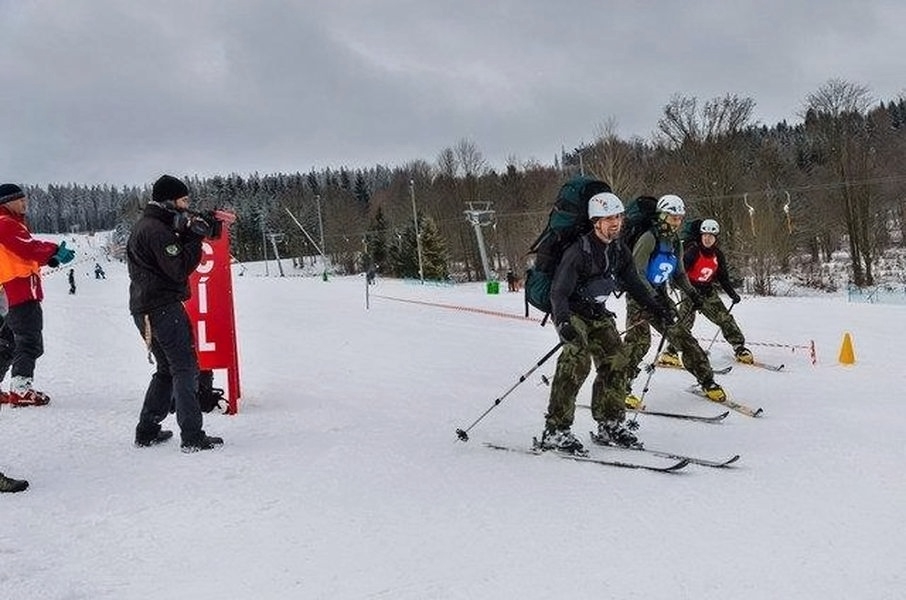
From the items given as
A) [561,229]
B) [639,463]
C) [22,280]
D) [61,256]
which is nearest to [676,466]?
[639,463]

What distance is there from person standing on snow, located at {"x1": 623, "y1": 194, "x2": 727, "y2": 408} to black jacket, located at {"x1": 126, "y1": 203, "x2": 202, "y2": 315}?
13.3 feet

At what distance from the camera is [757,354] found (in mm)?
10766

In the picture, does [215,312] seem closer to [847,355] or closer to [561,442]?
[561,442]

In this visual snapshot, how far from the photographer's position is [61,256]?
19.6 feet

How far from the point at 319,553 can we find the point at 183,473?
1.58 metres

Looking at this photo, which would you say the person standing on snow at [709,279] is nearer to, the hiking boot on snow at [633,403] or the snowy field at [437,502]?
the snowy field at [437,502]

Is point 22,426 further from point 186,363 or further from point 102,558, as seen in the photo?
point 102,558

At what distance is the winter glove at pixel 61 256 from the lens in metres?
5.94

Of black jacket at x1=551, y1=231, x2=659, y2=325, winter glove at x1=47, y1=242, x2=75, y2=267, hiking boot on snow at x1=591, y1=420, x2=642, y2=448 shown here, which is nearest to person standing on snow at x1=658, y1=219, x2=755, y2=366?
hiking boot on snow at x1=591, y1=420, x2=642, y2=448

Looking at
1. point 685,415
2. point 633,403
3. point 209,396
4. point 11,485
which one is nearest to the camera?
point 11,485

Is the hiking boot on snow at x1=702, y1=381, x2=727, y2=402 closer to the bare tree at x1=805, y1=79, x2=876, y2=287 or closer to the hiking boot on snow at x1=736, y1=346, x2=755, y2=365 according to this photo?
the hiking boot on snow at x1=736, y1=346, x2=755, y2=365

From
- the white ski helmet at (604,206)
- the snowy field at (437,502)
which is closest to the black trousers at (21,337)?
the snowy field at (437,502)

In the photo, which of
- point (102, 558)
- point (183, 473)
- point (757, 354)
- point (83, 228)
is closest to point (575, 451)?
point (183, 473)

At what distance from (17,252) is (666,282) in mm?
5962
